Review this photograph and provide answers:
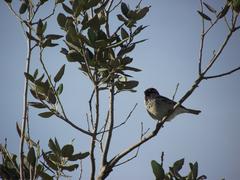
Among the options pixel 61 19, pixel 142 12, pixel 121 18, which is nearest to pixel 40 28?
pixel 61 19

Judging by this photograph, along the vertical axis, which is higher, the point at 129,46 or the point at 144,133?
the point at 129,46

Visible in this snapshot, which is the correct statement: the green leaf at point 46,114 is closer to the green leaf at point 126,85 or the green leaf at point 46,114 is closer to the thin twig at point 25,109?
the thin twig at point 25,109

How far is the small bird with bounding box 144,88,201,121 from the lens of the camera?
7.22 m

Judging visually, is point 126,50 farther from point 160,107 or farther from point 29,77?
point 160,107

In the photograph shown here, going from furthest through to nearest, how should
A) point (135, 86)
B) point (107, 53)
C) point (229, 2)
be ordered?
point (135, 86), point (229, 2), point (107, 53)

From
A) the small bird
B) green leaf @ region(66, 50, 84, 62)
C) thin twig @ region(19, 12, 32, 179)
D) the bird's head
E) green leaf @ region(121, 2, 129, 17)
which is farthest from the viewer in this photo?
the bird's head

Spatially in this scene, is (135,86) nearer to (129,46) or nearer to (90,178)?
(129,46)

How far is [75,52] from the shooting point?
9.82 feet

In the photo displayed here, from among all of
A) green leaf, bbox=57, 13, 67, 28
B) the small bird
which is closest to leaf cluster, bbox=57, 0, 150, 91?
green leaf, bbox=57, 13, 67, 28

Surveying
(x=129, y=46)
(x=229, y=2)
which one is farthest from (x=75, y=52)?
(x=229, y=2)

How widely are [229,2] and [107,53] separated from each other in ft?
4.08

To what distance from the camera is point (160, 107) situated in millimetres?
7285

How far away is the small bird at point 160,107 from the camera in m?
7.22

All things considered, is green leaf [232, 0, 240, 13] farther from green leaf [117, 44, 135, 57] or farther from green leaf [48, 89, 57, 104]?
green leaf [48, 89, 57, 104]
